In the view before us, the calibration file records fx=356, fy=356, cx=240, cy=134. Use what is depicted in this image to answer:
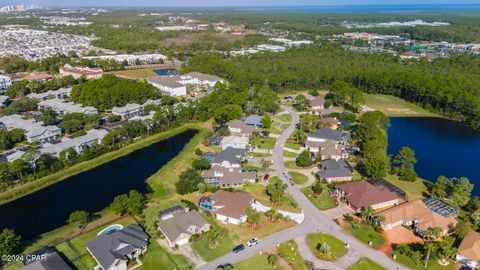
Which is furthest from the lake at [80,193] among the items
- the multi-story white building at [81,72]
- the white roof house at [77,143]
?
the multi-story white building at [81,72]

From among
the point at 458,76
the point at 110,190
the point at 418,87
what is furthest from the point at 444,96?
the point at 110,190

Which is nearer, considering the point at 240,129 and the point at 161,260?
the point at 161,260

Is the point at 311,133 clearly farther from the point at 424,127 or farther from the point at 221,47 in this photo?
the point at 221,47

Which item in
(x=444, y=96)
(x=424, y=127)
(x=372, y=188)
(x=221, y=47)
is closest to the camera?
(x=372, y=188)

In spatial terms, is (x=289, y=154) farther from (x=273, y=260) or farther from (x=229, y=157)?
(x=273, y=260)

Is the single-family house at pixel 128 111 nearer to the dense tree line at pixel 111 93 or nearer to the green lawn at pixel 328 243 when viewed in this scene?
the dense tree line at pixel 111 93

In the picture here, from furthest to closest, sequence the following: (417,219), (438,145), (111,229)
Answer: (438,145)
(417,219)
(111,229)

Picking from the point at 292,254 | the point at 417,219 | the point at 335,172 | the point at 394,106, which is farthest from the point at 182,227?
the point at 394,106

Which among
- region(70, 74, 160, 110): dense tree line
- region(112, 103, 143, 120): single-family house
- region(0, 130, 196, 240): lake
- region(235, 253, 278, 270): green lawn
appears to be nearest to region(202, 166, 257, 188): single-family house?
region(0, 130, 196, 240): lake
